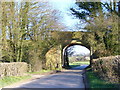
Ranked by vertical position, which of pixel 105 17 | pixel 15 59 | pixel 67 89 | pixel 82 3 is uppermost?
pixel 82 3

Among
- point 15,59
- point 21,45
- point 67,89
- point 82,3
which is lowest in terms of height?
point 67,89

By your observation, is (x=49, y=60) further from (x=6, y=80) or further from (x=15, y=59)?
(x=6, y=80)

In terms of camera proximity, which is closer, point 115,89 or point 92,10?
point 115,89

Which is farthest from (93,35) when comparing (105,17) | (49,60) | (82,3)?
(49,60)

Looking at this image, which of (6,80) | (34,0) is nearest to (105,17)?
(34,0)

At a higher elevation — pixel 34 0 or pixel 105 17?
pixel 34 0

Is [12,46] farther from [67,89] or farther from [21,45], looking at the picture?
[67,89]

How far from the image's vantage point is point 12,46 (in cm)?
2450

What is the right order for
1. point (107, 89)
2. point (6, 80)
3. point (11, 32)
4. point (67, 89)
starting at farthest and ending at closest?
1. point (11, 32)
2. point (6, 80)
3. point (67, 89)
4. point (107, 89)

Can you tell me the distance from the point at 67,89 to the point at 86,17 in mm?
15738

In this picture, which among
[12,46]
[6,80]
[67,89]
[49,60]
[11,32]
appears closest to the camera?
[67,89]

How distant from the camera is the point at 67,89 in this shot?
36.6 feet

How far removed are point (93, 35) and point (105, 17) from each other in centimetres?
233

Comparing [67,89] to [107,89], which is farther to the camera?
[67,89]
